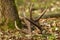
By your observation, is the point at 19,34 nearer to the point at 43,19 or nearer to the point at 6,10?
the point at 6,10

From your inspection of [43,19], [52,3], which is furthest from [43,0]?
[43,19]

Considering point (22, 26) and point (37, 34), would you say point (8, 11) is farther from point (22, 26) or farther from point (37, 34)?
point (37, 34)

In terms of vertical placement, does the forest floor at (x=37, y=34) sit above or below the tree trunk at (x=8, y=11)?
below

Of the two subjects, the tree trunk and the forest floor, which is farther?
the tree trunk

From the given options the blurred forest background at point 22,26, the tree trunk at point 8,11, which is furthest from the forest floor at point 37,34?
the tree trunk at point 8,11

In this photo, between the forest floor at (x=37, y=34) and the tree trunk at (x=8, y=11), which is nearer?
the forest floor at (x=37, y=34)

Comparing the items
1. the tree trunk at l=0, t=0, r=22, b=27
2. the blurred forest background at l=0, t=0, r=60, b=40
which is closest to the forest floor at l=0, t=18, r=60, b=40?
the blurred forest background at l=0, t=0, r=60, b=40

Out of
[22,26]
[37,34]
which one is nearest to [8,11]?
[22,26]

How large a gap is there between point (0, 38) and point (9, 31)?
43 cm

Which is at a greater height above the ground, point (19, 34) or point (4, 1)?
point (4, 1)

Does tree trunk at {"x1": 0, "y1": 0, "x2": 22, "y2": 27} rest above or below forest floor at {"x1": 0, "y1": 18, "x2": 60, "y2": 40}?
above

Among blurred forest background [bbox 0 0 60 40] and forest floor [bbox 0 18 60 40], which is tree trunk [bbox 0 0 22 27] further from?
forest floor [bbox 0 18 60 40]

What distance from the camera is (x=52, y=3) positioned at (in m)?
15.7

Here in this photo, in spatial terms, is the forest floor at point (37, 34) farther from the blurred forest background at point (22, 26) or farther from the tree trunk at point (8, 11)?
the tree trunk at point (8, 11)
